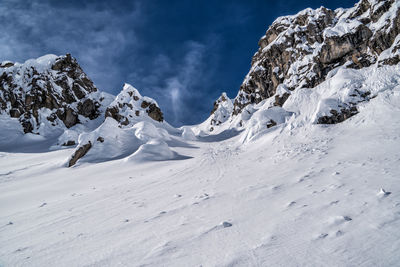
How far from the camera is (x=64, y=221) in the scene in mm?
5320

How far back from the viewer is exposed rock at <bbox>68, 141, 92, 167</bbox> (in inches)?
774

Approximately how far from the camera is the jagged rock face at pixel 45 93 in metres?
54.3

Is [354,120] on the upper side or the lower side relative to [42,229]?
upper

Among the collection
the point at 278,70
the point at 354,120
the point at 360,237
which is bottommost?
the point at 360,237

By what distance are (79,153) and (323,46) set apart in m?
44.6

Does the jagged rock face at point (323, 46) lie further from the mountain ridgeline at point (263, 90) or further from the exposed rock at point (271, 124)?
the exposed rock at point (271, 124)

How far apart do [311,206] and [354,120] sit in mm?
12553

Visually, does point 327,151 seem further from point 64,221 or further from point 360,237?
point 64,221

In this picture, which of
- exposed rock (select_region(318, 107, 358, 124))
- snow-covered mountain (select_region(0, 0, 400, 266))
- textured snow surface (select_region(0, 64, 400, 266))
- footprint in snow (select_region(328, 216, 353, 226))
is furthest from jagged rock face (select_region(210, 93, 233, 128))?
footprint in snow (select_region(328, 216, 353, 226))

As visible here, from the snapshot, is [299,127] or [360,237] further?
[299,127]

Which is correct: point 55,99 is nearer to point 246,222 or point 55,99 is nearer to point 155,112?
point 155,112

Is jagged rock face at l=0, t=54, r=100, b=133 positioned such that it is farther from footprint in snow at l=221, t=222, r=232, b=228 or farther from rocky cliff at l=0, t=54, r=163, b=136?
footprint in snow at l=221, t=222, r=232, b=228

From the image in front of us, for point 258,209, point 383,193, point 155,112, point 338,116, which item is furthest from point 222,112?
point 383,193

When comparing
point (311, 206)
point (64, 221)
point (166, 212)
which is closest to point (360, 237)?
point (311, 206)
